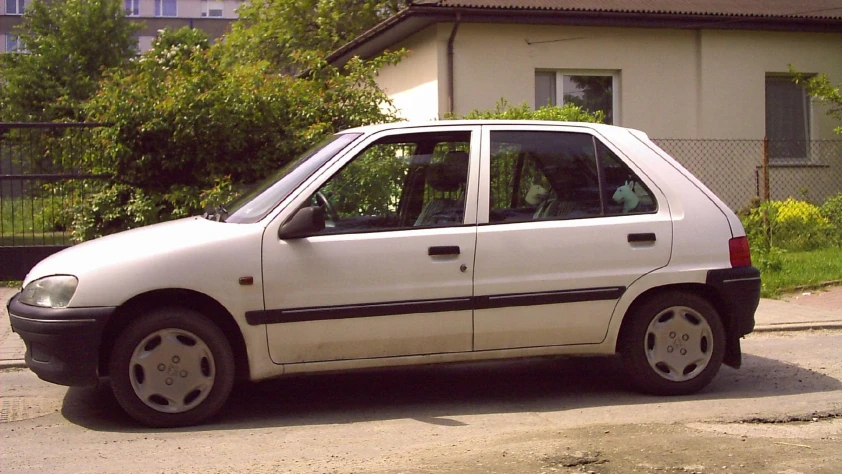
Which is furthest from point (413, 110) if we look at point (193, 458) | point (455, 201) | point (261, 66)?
point (193, 458)

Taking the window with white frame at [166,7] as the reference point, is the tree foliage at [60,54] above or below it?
below

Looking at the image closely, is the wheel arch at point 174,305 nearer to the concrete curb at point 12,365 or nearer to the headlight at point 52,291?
the headlight at point 52,291

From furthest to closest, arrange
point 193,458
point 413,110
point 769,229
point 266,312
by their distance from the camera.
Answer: point 413,110 < point 769,229 < point 266,312 < point 193,458

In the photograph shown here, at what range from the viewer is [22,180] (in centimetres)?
1090

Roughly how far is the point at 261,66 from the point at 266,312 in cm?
621

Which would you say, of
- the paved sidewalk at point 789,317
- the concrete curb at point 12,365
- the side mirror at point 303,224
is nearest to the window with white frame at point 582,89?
the paved sidewalk at point 789,317

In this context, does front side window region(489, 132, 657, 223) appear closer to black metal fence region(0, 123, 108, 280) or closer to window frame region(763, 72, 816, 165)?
black metal fence region(0, 123, 108, 280)

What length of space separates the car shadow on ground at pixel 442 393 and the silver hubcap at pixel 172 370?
0.67ft

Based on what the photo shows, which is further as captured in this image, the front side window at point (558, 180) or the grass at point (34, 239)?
the grass at point (34, 239)

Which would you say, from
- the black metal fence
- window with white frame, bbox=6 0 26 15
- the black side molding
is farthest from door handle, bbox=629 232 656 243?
window with white frame, bbox=6 0 26 15

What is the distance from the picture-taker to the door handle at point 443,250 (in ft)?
18.9

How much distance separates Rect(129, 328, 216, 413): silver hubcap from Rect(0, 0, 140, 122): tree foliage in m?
26.6

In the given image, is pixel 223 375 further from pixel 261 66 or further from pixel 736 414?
pixel 261 66

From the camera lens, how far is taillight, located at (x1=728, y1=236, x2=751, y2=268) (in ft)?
20.2
